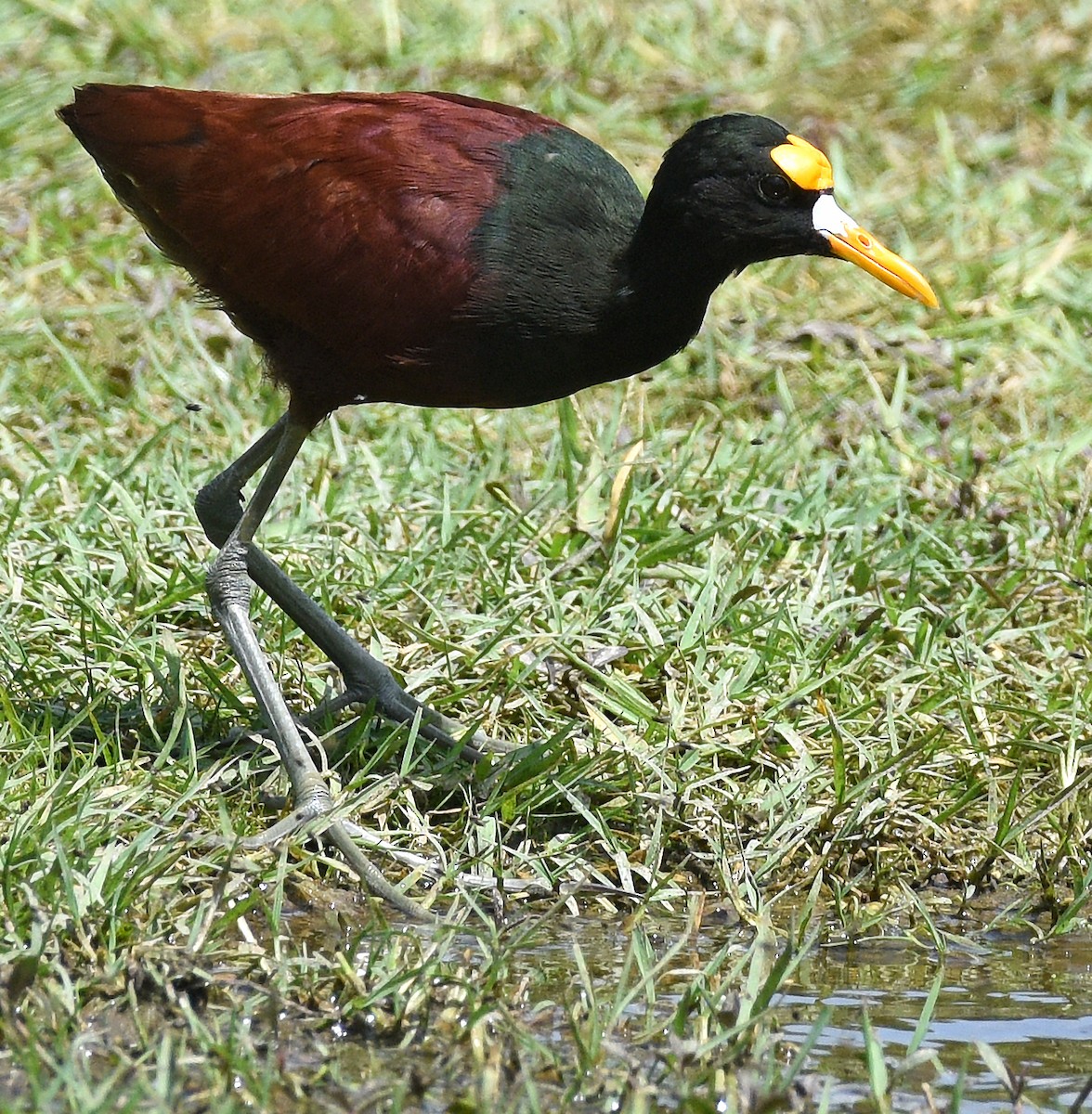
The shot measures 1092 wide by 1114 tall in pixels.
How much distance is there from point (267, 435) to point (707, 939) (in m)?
1.78

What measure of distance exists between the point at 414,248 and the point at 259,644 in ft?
3.59

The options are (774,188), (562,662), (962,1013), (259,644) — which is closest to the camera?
(962,1013)

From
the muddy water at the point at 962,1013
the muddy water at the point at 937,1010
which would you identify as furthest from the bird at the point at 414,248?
the muddy water at the point at 962,1013

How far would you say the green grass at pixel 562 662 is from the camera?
3.33 metres

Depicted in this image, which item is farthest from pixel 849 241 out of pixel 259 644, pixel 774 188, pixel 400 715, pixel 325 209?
pixel 259 644

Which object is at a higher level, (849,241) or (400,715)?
(849,241)

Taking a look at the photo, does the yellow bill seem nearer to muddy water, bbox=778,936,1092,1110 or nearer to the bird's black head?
the bird's black head

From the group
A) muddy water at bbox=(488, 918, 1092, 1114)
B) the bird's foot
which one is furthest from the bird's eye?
muddy water at bbox=(488, 918, 1092, 1114)

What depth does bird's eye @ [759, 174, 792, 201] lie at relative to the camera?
4348 millimetres

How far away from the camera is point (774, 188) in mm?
4367

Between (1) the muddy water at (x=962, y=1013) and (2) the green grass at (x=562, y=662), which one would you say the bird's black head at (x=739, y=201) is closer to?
(2) the green grass at (x=562, y=662)

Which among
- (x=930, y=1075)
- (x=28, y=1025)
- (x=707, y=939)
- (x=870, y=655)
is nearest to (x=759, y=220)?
(x=870, y=655)

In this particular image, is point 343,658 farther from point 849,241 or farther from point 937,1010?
point 937,1010

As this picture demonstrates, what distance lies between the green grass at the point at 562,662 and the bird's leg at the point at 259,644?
0.11 meters
